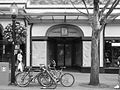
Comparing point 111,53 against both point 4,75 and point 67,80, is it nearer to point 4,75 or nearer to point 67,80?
point 67,80

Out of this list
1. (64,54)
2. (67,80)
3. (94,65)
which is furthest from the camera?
(64,54)

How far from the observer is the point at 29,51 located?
806 inches

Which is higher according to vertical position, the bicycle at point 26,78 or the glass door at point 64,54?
the glass door at point 64,54

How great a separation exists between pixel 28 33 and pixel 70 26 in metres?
3.52

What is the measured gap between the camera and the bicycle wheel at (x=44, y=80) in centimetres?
1206

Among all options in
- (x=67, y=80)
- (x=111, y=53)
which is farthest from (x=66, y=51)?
(x=67, y=80)

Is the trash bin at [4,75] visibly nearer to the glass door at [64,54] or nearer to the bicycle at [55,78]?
the bicycle at [55,78]

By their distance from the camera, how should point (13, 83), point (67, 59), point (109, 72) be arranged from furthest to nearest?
1. point (67, 59)
2. point (109, 72)
3. point (13, 83)

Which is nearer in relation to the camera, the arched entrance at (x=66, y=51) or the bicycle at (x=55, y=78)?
the bicycle at (x=55, y=78)

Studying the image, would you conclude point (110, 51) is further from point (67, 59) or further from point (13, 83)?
point (13, 83)

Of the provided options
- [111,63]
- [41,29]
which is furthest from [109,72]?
[41,29]

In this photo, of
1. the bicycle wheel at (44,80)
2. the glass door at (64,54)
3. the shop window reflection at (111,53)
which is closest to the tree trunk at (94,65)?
the bicycle wheel at (44,80)

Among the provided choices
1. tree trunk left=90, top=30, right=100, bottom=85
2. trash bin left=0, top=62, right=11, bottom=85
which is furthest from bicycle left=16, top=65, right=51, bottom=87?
tree trunk left=90, top=30, right=100, bottom=85

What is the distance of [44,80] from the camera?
39.9 ft
